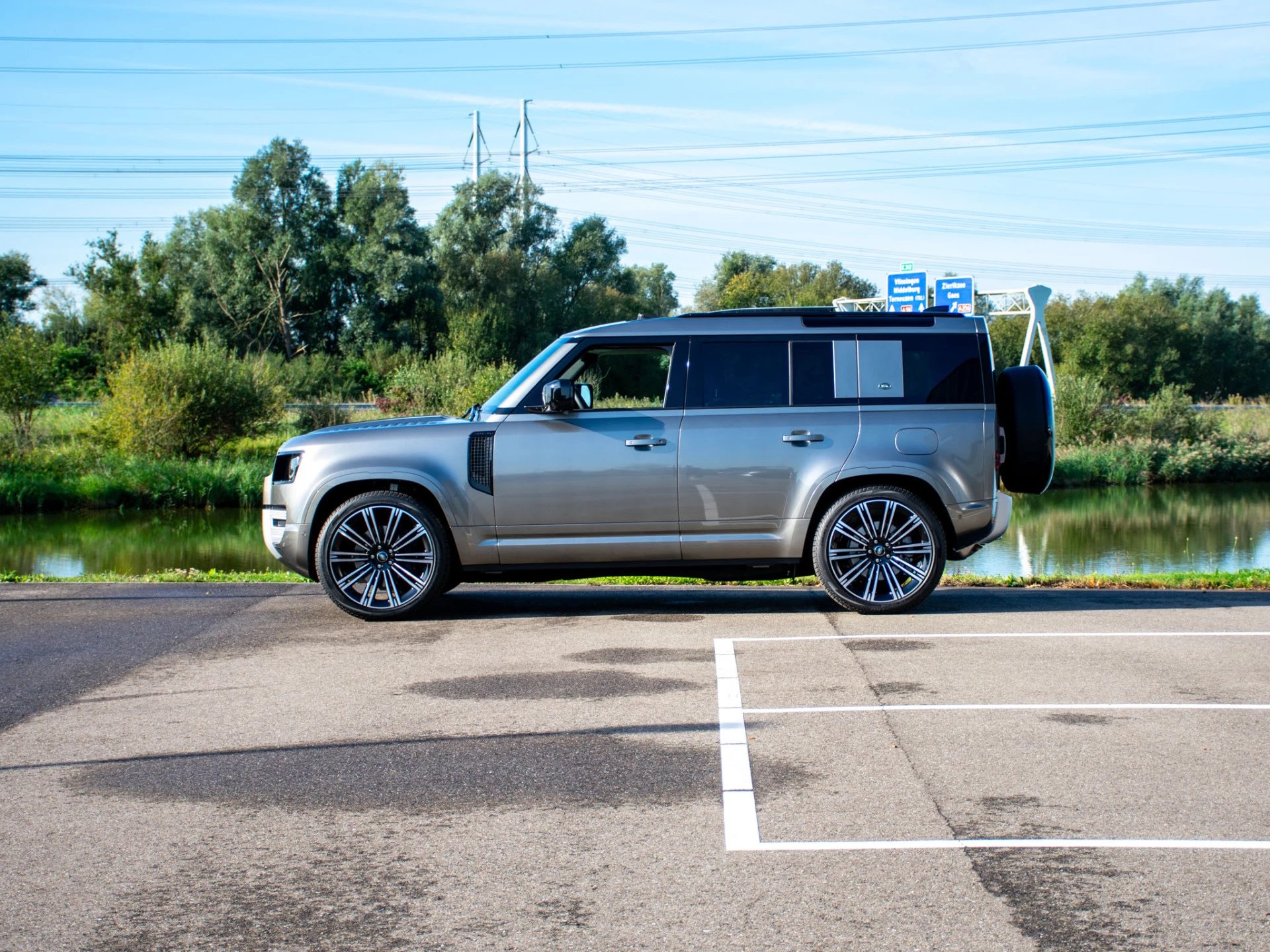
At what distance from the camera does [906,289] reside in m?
31.2

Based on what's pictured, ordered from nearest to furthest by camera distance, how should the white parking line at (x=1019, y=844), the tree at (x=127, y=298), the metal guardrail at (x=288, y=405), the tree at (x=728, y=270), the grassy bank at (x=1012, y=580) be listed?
1. the white parking line at (x=1019, y=844)
2. the grassy bank at (x=1012, y=580)
3. the metal guardrail at (x=288, y=405)
4. the tree at (x=127, y=298)
5. the tree at (x=728, y=270)

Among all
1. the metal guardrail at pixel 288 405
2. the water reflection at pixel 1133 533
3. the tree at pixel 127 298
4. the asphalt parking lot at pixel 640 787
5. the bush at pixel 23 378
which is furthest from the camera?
the tree at pixel 127 298

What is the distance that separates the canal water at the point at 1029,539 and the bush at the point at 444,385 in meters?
10.2

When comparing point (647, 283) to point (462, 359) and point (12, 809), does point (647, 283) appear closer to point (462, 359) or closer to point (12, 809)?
point (462, 359)

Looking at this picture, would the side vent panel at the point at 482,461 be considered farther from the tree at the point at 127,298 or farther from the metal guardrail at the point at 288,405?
the tree at the point at 127,298

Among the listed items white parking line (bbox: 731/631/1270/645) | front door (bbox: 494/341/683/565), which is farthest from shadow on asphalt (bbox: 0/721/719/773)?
front door (bbox: 494/341/683/565)

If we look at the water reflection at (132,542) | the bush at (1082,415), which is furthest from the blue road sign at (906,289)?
the water reflection at (132,542)

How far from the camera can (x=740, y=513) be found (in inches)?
360

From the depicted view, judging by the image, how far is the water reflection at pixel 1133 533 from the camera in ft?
59.8

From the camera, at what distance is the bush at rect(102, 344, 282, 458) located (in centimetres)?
3331

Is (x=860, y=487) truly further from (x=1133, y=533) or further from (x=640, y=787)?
(x=1133, y=533)

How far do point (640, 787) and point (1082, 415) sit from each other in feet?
126

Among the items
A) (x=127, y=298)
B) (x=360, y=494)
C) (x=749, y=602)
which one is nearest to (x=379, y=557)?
(x=360, y=494)

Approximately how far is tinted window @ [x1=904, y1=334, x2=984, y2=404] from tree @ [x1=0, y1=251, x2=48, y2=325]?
80.0 metres
